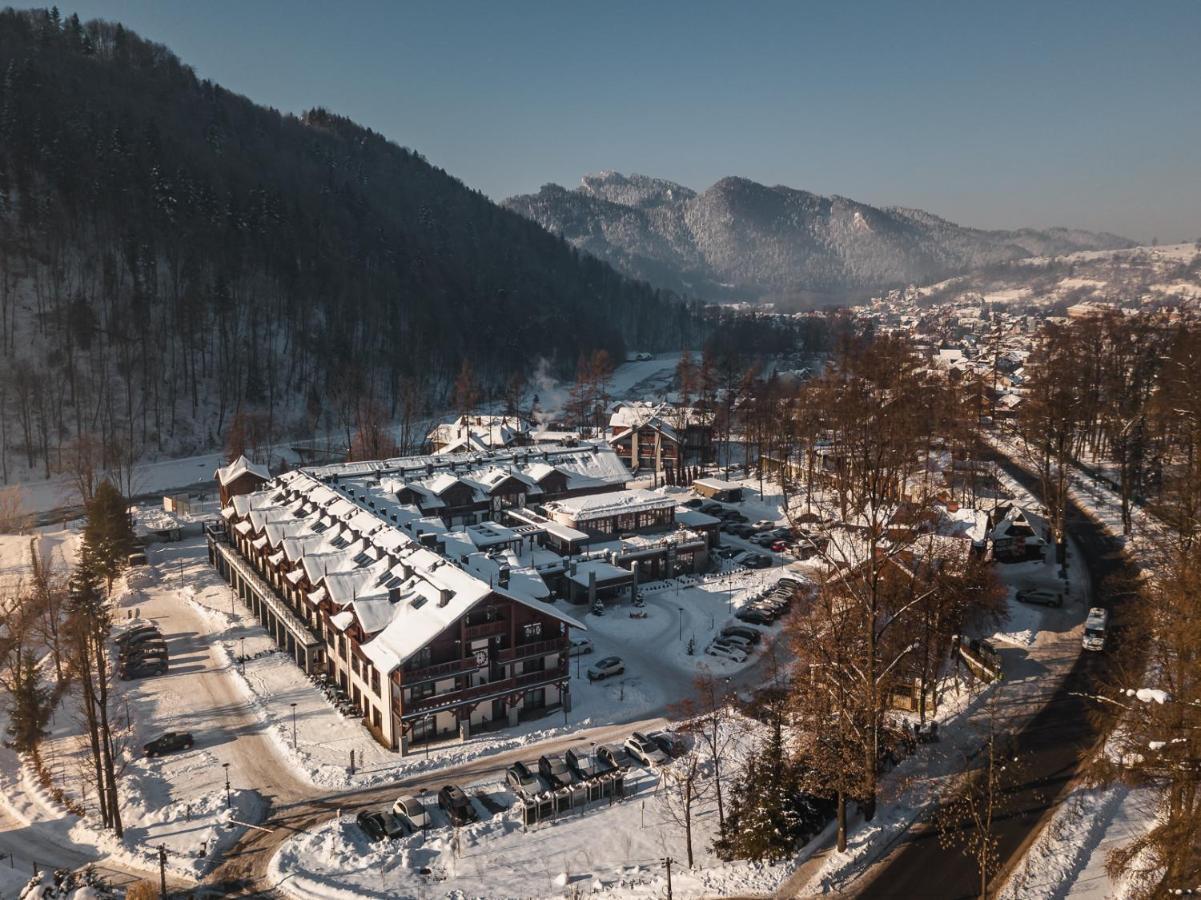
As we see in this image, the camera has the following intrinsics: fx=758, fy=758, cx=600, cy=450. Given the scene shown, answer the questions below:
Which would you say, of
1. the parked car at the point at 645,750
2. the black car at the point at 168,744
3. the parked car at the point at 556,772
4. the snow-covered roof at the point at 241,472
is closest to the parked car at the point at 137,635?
the black car at the point at 168,744

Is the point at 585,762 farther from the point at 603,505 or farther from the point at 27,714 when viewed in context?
the point at 603,505

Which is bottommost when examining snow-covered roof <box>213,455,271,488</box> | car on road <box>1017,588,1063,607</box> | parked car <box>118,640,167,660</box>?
parked car <box>118,640,167,660</box>

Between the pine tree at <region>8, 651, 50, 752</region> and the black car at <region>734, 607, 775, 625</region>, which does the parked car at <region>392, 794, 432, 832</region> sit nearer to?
the pine tree at <region>8, 651, 50, 752</region>

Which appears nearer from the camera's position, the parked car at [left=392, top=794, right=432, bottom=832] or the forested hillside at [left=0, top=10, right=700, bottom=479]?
the parked car at [left=392, top=794, right=432, bottom=832]

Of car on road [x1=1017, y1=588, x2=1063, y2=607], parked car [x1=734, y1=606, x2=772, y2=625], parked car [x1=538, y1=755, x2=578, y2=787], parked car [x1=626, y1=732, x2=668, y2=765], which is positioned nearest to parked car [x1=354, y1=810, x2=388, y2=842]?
parked car [x1=538, y1=755, x2=578, y2=787]

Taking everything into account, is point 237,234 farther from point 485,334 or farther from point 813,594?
point 813,594

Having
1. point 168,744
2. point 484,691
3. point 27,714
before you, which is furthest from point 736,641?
point 27,714
